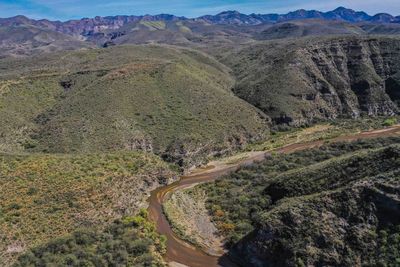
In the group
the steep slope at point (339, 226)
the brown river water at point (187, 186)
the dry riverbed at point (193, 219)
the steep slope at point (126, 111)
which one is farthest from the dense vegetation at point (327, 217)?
the steep slope at point (126, 111)

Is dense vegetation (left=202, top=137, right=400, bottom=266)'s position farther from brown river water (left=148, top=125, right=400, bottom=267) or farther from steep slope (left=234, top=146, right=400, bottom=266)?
brown river water (left=148, top=125, right=400, bottom=267)

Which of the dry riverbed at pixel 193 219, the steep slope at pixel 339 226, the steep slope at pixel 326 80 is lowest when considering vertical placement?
the dry riverbed at pixel 193 219

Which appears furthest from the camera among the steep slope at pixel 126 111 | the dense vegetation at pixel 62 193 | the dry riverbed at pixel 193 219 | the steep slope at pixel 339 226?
the steep slope at pixel 126 111

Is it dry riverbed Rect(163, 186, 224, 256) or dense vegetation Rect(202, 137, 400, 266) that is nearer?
dense vegetation Rect(202, 137, 400, 266)

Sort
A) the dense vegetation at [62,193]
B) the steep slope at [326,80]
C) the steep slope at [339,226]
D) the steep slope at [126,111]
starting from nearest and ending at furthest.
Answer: the steep slope at [339,226] → the dense vegetation at [62,193] → the steep slope at [126,111] → the steep slope at [326,80]

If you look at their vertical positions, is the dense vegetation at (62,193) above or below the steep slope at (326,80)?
below

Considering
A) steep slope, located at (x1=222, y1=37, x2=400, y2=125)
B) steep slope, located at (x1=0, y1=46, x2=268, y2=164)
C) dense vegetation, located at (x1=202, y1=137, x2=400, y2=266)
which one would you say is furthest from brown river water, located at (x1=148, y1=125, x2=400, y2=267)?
steep slope, located at (x1=222, y1=37, x2=400, y2=125)

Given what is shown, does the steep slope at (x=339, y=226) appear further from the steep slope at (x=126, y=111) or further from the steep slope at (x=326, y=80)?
the steep slope at (x=326, y=80)

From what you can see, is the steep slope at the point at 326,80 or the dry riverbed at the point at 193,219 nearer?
the dry riverbed at the point at 193,219
